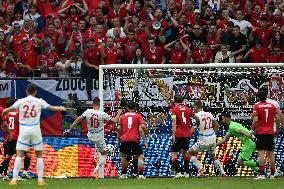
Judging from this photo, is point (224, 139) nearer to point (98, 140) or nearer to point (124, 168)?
point (124, 168)

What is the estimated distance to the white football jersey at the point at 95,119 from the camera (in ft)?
93.3

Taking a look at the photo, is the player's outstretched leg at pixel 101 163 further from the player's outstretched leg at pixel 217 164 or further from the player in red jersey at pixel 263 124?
the player in red jersey at pixel 263 124

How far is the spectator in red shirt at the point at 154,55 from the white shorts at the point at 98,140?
466 cm

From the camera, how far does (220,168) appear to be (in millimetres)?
28641

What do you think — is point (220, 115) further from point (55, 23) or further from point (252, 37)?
point (55, 23)

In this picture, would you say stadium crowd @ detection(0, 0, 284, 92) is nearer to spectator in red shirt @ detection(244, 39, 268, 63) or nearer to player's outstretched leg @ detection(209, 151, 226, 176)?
spectator in red shirt @ detection(244, 39, 268, 63)

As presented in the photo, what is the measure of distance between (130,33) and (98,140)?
210 inches

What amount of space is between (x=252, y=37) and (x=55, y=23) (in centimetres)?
619

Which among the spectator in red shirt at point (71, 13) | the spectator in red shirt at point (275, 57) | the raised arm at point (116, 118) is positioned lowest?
the raised arm at point (116, 118)

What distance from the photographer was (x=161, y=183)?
26219 millimetres

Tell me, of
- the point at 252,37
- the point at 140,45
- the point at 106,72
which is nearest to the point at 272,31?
the point at 252,37

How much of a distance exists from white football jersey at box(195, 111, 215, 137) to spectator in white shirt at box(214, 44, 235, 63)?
3907mm

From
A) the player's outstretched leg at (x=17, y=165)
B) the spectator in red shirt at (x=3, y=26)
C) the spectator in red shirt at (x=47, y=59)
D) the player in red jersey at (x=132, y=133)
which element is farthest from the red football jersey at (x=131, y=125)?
the spectator in red shirt at (x=3, y=26)

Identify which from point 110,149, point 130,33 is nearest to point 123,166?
point 110,149
